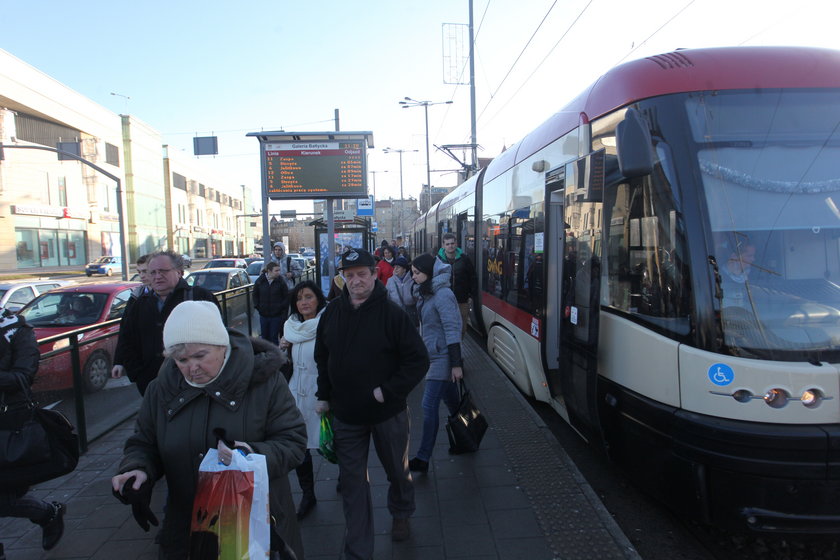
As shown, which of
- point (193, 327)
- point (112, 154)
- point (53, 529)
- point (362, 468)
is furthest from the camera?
point (112, 154)

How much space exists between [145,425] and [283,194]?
26.5ft

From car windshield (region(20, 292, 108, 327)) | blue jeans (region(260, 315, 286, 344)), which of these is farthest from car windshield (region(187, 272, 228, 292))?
blue jeans (region(260, 315, 286, 344))

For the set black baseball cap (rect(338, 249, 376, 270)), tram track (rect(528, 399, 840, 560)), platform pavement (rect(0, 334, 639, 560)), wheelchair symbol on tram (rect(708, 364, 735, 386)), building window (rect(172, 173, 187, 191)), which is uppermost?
building window (rect(172, 173, 187, 191))

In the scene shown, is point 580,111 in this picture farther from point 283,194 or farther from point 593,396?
point 283,194

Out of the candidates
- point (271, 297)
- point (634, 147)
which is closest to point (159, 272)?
point (634, 147)

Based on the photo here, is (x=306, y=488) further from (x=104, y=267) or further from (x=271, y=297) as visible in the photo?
(x=104, y=267)

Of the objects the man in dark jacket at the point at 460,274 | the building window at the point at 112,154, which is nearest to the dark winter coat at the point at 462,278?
the man in dark jacket at the point at 460,274

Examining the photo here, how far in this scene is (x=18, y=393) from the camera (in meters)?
3.08

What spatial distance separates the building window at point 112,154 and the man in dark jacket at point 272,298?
51.1 meters

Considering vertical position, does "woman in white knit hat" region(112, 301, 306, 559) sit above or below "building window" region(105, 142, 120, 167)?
below

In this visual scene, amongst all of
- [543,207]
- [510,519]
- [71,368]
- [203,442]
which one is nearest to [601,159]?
[543,207]

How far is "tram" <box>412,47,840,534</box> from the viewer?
9.04 ft

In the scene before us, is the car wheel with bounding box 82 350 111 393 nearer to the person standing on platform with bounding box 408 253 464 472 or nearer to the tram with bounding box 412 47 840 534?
the person standing on platform with bounding box 408 253 464 472

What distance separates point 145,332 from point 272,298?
3.83 m
